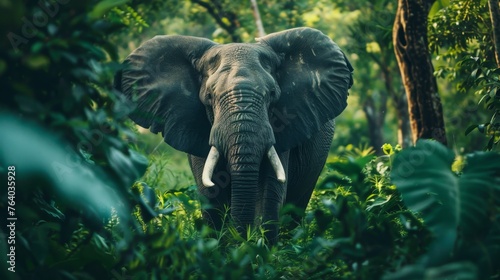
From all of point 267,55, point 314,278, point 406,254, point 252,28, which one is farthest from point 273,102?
point 252,28

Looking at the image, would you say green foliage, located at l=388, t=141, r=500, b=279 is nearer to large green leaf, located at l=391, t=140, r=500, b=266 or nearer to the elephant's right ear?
large green leaf, located at l=391, t=140, r=500, b=266

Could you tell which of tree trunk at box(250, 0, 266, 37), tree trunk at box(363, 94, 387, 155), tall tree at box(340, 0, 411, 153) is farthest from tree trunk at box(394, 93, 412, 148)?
tree trunk at box(363, 94, 387, 155)

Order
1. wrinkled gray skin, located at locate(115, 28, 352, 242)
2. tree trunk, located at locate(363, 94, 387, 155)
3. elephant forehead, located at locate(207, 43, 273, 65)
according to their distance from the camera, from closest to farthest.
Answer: wrinkled gray skin, located at locate(115, 28, 352, 242) → elephant forehead, located at locate(207, 43, 273, 65) → tree trunk, located at locate(363, 94, 387, 155)

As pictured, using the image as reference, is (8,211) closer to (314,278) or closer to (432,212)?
(314,278)

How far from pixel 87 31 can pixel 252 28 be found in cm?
1010

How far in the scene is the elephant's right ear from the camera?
832 centimetres

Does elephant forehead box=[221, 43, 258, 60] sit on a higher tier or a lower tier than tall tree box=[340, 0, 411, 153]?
higher

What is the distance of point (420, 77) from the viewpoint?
9.50m

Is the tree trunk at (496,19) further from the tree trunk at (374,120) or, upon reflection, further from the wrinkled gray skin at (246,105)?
the tree trunk at (374,120)

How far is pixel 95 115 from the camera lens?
4.86 metres

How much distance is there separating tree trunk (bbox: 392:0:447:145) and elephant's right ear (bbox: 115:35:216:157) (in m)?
2.27

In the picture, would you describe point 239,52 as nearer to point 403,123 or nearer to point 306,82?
point 306,82

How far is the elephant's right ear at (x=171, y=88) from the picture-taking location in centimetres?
832
